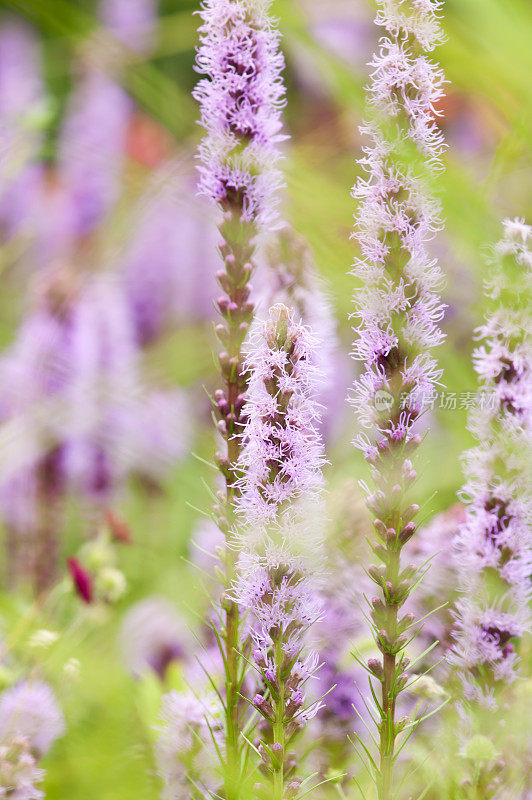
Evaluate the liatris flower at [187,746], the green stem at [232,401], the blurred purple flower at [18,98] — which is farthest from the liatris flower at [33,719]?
the blurred purple flower at [18,98]

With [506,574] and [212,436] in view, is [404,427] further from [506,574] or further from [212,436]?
[212,436]

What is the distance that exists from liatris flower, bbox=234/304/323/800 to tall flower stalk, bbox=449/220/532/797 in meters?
0.15

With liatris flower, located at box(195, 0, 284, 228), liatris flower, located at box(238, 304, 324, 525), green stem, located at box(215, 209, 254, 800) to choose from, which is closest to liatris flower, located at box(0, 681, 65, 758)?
green stem, located at box(215, 209, 254, 800)

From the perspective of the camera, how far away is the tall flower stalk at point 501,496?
872 mm

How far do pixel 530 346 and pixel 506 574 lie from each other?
190mm

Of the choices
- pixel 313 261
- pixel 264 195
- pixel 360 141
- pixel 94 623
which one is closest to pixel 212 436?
pixel 264 195

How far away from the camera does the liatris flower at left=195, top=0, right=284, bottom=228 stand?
2.88ft

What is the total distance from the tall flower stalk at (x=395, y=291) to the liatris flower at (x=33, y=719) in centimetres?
46

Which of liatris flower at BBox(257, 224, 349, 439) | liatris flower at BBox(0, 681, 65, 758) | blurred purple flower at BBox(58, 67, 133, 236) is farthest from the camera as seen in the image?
blurred purple flower at BBox(58, 67, 133, 236)

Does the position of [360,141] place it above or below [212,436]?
above

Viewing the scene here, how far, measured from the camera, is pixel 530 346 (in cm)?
88

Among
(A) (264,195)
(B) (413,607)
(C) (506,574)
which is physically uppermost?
(A) (264,195)

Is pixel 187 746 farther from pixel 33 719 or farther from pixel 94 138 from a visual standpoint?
pixel 94 138

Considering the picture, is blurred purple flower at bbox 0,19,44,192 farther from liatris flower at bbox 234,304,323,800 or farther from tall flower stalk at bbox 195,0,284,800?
liatris flower at bbox 234,304,323,800
